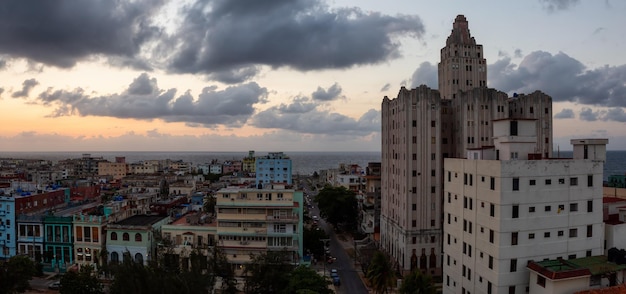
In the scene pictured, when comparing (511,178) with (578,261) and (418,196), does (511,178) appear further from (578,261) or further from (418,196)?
(418,196)

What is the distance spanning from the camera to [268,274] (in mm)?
47344

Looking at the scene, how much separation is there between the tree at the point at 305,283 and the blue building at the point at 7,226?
45754 millimetres

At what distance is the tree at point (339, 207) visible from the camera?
3588 inches

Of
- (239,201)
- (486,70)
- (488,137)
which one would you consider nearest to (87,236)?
(239,201)

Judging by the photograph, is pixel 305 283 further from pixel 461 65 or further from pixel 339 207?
pixel 461 65

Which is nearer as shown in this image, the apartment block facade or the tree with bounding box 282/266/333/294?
the tree with bounding box 282/266/333/294

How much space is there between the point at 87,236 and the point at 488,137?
59037 millimetres

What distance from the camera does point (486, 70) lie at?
83438 mm

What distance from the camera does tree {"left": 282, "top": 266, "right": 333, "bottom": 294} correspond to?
43.0 metres

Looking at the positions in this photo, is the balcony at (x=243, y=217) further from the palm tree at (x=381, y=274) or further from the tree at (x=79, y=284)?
the palm tree at (x=381, y=274)

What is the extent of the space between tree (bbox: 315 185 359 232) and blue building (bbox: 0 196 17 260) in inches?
2121

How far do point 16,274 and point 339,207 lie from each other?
57310 millimetres

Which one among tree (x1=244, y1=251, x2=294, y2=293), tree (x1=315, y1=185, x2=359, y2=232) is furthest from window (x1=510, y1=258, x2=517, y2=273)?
tree (x1=315, y1=185, x2=359, y2=232)

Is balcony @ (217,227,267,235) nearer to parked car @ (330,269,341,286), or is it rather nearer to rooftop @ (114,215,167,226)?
rooftop @ (114,215,167,226)
